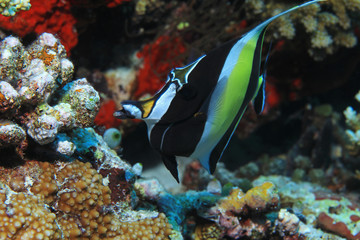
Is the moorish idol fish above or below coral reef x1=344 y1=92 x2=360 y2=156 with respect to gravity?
above

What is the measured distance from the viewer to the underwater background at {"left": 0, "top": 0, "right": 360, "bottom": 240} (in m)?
2.01

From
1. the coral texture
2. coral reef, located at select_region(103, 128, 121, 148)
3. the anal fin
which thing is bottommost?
coral reef, located at select_region(103, 128, 121, 148)

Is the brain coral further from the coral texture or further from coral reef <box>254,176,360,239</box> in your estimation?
coral reef <box>254,176,360,239</box>

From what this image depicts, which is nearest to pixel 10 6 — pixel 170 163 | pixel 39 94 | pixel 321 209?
pixel 39 94

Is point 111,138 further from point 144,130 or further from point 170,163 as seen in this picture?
point 144,130

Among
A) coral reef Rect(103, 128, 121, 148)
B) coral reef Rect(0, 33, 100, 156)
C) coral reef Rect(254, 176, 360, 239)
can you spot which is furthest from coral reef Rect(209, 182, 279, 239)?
coral reef Rect(0, 33, 100, 156)

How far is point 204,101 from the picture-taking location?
1.67 metres

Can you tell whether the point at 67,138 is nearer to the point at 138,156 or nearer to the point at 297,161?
the point at 138,156

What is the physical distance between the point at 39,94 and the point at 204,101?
1.14 metres

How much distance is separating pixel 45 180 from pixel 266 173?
4.36m

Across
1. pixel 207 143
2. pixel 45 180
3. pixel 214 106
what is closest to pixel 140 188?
pixel 45 180

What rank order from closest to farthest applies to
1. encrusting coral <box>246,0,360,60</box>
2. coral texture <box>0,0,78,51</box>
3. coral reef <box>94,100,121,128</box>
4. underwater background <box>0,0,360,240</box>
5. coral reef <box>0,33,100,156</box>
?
1. coral reef <box>0,33,100,156</box>
2. underwater background <box>0,0,360,240</box>
3. coral texture <box>0,0,78,51</box>
4. coral reef <box>94,100,121,128</box>
5. encrusting coral <box>246,0,360,60</box>

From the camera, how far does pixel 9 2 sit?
2.09 meters

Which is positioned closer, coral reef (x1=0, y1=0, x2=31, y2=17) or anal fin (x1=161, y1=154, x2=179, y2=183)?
anal fin (x1=161, y1=154, x2=179, y2=183)
